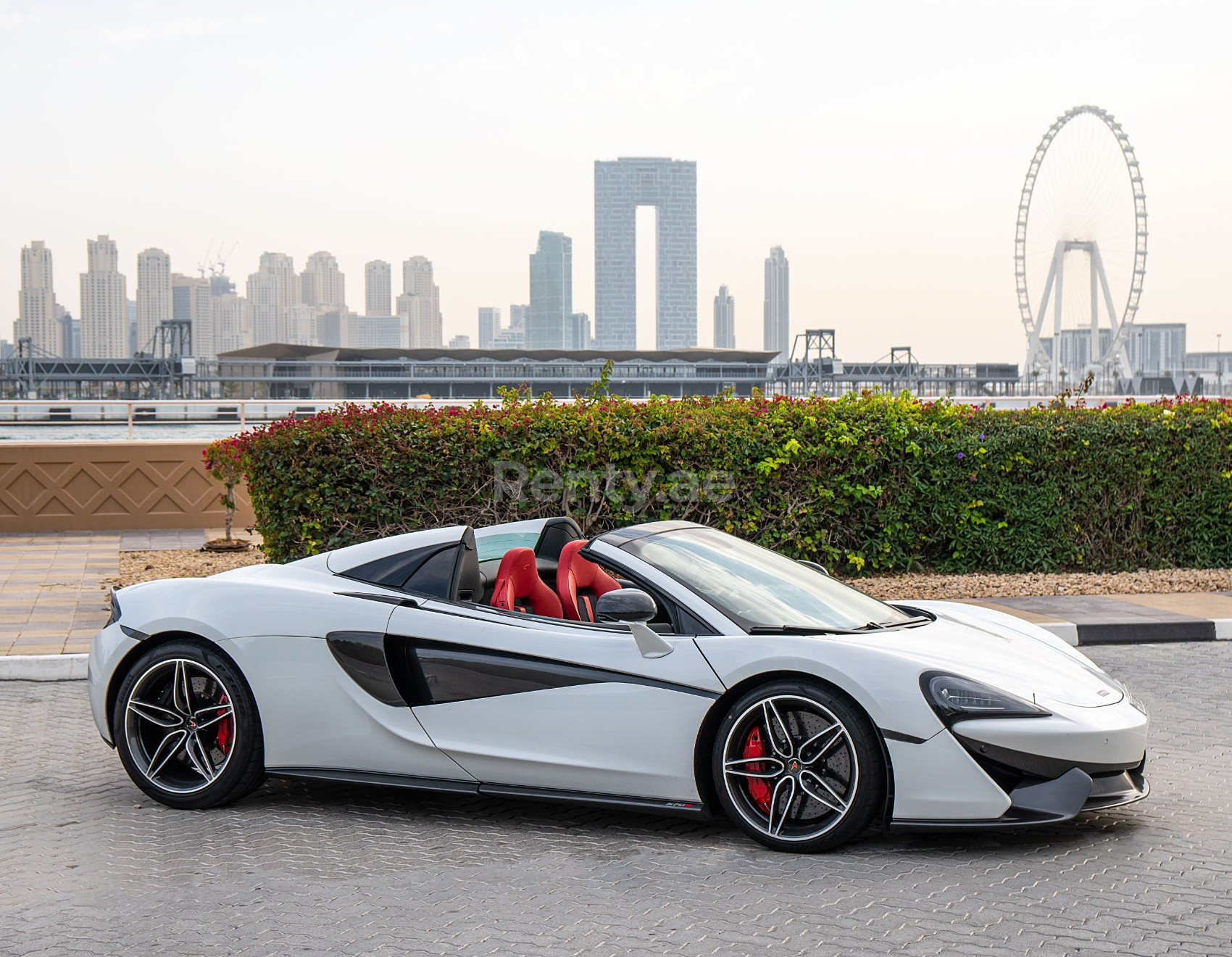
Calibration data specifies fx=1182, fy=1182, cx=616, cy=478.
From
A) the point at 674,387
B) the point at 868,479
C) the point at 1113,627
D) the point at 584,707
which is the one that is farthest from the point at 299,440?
the point at 674,387

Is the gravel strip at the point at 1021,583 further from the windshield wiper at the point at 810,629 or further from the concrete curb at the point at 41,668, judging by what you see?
the windshield wiper at the point at 810,629

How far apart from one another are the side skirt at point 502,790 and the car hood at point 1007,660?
0.92m

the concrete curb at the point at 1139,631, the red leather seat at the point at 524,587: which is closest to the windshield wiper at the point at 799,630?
the red leather seat at the point at 524,587

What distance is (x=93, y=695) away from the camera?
5039 millimetres

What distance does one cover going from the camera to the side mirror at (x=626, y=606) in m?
4.26

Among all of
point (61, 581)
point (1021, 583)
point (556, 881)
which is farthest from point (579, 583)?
point (61, 581)

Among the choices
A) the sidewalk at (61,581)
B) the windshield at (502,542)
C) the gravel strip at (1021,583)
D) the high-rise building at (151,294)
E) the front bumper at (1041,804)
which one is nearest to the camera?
the front bumper at (1041,804)

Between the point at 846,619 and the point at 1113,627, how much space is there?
4.99 metres

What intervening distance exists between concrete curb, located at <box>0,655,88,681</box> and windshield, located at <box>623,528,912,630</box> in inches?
183

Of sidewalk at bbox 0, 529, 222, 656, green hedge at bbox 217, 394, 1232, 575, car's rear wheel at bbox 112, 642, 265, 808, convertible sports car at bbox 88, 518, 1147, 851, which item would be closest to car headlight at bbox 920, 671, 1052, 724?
convertible sports car at bbox 88, 518, 1147, 851

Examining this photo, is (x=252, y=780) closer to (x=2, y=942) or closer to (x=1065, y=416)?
(x=2, y=942)

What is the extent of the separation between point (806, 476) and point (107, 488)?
1029cm

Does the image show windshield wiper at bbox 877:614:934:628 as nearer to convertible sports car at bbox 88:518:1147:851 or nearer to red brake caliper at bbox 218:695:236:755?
convertible sports car at bbox 88:518:1147:851

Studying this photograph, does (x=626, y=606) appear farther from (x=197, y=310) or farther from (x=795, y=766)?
(x=197, y=310)
